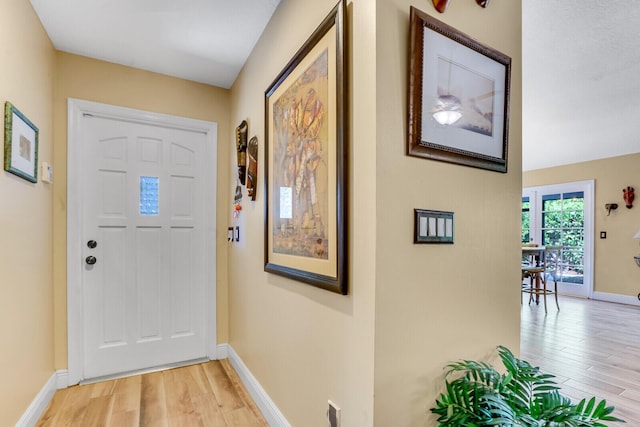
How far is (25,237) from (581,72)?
4.01 metres

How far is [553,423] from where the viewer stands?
95cm

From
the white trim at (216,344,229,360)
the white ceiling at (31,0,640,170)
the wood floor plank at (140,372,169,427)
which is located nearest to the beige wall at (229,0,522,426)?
the white ceiling at (31,0,640,170)

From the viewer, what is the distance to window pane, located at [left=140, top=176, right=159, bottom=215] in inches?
98.1

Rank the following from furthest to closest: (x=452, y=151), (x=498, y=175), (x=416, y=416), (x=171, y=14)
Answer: (x=171, y=14) < (x=498, y=175) < (x=452, y=151) < (x=416, y=416)

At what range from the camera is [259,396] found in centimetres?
196

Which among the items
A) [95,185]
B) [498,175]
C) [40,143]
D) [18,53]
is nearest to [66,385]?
[95,185]

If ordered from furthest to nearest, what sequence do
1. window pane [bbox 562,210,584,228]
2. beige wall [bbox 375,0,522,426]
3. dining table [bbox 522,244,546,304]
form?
window pane [bbox 562,210,584,228], dining table [bbox 522,244,546,304], beige wall [bbox 375,0,522,426]

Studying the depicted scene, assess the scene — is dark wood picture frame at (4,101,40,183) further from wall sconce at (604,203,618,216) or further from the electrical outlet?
wall sconce at (604,203,618,216)

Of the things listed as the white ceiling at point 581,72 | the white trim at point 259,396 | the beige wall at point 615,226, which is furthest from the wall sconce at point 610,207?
the white trim at point 259,396

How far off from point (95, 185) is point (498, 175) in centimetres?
260

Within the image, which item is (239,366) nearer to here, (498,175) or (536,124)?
(498,175)

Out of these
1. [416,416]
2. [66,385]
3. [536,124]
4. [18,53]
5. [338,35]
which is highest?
[536,124]

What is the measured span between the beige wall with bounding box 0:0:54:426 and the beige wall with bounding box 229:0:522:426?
1.35m

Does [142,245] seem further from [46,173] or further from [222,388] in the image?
[222,388]
